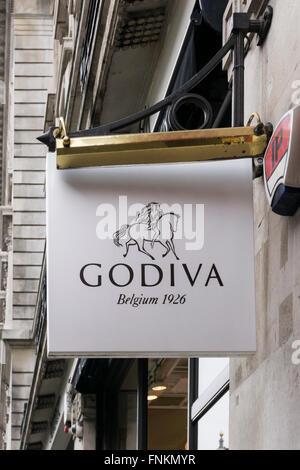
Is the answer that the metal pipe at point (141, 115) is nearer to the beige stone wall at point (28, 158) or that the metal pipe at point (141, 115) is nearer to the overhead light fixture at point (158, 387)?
the overhead light fixture at point (158, 387)

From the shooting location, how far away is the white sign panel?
598cm

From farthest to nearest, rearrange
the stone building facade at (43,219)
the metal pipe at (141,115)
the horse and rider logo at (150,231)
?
the metal pipe at (141,115), the horse and rider logo at (150,231), the stone building facade at (43,219)

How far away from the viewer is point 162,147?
6285 millimetres

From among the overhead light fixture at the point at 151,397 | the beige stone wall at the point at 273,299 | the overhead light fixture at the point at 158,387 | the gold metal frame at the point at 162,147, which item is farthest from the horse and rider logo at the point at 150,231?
the overhead light fixture at the point at 151,397

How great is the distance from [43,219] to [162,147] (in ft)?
86.8

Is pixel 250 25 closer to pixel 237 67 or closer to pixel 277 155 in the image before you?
pixel 237 67

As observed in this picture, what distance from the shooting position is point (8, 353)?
34469 mm

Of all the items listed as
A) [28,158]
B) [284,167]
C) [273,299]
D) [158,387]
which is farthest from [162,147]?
[28,158]

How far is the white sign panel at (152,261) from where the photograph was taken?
5977 mm

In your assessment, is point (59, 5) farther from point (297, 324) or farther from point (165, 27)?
point (297, 324)

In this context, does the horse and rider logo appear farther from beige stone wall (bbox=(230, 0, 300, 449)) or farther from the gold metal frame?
beige stone wall (bbox=(230, 0, 300, 449))

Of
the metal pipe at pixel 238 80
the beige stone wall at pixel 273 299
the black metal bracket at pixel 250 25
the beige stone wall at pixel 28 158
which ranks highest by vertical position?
the beige stone wall at pixel 28 158
